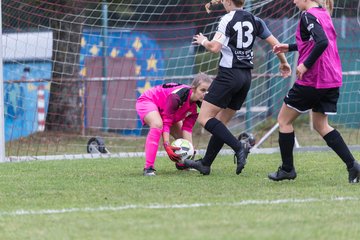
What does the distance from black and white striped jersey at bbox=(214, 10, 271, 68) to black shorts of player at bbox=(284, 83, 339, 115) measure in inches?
30.9

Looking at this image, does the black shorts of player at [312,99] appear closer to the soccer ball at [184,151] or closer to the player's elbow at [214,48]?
the player's elbow at [214,48]

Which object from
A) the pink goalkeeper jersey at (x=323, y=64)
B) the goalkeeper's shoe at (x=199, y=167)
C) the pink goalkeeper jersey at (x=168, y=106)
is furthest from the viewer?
the pink goalkeeper jersey at (x=168, y=106)

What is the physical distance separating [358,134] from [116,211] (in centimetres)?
818

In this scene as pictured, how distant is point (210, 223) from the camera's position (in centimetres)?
539

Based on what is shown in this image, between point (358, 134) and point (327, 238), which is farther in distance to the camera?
point (358, 134)

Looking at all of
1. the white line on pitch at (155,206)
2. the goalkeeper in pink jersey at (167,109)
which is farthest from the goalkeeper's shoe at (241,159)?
the white line on pitch at (155,206)

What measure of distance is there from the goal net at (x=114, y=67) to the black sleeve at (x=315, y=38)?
491cm

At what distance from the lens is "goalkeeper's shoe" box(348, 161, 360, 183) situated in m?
7.45

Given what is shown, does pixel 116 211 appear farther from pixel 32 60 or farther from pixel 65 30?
pixel 32 60

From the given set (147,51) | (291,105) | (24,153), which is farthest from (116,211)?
(147,51)

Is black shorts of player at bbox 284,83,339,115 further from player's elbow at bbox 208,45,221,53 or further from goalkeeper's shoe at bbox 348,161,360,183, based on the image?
player's elbow at bbox 208,45,221,53

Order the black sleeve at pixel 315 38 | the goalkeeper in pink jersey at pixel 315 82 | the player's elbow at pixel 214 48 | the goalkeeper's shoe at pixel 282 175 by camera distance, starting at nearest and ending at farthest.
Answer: the black sleeve at pixel 315 38 → the goalkeeper in pink jersey at pixel 315 82 → the goalkeeper's shoe at pixel 282 175 → the player's elbow at pixel 214 48

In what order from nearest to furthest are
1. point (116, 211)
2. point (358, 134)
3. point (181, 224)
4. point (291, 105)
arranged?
point (181, 224) → point (116, 211) → point (291, 105) → point (358, 134)

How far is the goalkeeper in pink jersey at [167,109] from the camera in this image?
27.9ft
